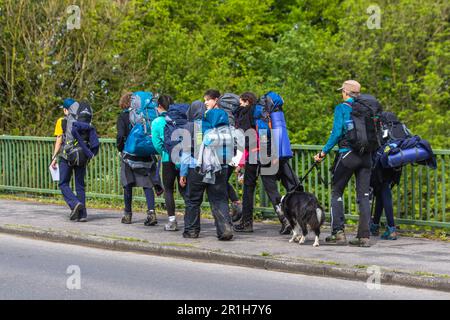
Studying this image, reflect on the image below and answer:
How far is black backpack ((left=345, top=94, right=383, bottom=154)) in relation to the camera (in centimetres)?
1048

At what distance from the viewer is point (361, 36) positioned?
118 feet

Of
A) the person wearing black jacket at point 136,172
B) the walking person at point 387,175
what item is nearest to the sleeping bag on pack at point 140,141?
the person wearing black jacket at point 136,172

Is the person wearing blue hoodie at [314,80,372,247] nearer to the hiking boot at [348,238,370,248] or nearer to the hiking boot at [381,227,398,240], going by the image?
the hiking boot at [348,238,370,248]

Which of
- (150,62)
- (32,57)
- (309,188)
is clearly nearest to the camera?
(309,188)

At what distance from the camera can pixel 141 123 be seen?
12.7 m

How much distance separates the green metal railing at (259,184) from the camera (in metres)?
11.6

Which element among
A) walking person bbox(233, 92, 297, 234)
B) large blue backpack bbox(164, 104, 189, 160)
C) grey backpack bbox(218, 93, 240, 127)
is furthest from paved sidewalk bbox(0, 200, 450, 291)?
grey backpack bbox(218, 93, 240, 127)

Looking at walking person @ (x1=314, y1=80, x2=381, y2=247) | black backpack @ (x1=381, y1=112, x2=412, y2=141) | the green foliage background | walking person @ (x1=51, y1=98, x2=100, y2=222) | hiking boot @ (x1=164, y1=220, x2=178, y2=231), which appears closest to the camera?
walking person @ (x1=314, y1=80, x2=381, y2=247)

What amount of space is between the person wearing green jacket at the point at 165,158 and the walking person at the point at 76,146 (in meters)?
1.51

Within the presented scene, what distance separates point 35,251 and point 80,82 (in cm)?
1281

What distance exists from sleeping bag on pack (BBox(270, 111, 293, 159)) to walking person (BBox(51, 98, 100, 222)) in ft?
10.1

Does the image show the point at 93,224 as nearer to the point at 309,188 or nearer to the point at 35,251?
the point at 35,251
